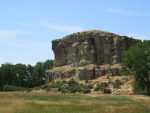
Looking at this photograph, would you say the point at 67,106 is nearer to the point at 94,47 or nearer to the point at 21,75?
the point at 94,47

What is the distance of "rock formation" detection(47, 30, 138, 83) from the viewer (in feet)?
419

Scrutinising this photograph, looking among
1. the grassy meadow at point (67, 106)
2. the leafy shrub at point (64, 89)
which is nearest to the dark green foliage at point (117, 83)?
the leafy shrub at point (64, 89)

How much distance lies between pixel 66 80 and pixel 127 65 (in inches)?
1644

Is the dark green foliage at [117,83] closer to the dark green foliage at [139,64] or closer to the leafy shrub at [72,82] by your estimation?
the leafy shrub at [72,82]

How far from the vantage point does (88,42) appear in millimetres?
135625

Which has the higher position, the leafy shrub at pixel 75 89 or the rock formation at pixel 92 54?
the rock formation at pixel 92 54

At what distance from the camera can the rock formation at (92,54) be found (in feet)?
419

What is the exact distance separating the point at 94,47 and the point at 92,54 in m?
2.63

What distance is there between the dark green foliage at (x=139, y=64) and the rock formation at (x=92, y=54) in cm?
3331

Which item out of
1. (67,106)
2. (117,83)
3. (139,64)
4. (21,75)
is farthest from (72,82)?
(67,106)

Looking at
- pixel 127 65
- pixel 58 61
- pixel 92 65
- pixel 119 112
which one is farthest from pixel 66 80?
pixel 119 112

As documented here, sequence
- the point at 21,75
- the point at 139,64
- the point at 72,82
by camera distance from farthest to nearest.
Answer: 1. the point at 21,75
2. the point at 72,82
3. the point at 139,64

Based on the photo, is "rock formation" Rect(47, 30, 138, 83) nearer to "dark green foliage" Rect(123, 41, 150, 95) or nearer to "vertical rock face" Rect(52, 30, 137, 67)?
"vertical rock face" Rect(52, 30, 137, 67)

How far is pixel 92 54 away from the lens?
5295 inches
